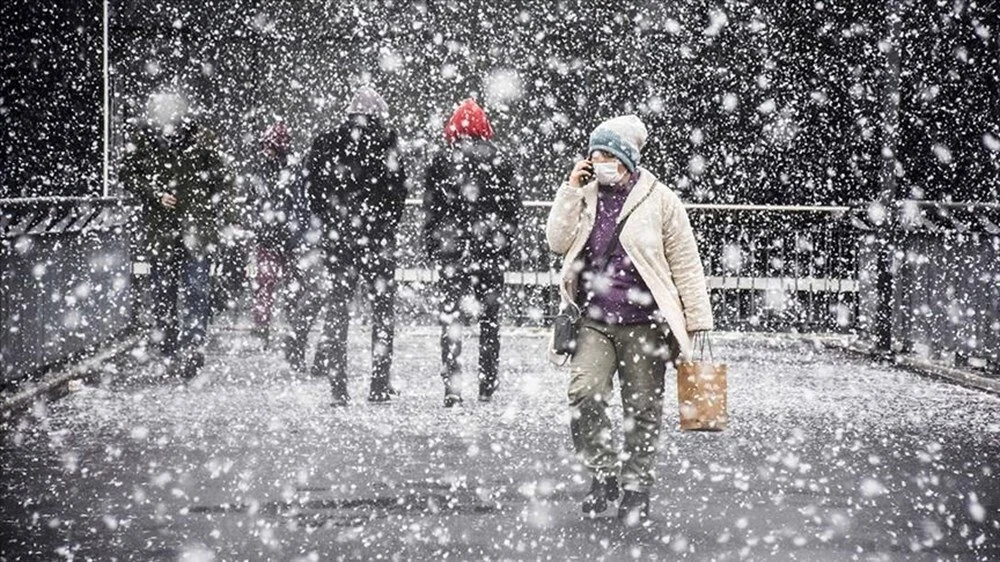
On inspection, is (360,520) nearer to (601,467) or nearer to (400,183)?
(601,467)

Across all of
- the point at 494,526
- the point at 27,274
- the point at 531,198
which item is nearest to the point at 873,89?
the point at 531,198

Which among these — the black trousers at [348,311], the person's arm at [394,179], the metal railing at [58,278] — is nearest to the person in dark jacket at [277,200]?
the metal railing at [58,278]

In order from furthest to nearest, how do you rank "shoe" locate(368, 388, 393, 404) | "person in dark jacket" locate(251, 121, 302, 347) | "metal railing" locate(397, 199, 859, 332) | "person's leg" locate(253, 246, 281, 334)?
"metal railing" locate(397, 199, 859, 332)
"person's leg" locate(253, 246, 281, 334)
"person in dark jacket" locate(251, 121, 302, 347)
"shoe" locate(368, 388, 393, 404)

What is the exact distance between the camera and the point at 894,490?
7055 millimetres

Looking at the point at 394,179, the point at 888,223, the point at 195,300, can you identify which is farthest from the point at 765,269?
the point at 394,179

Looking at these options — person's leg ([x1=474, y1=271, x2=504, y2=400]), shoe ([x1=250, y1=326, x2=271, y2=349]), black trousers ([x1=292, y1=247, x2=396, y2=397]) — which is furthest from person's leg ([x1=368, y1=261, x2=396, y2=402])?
shoe ([x1=250, y1=326, x2=271, y2=349])

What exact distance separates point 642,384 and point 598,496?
0.56m

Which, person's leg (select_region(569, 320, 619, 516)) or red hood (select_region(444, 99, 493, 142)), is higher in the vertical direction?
red hood (select_region(444, 99, 493, 142))

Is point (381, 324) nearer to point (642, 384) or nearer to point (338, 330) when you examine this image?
point (338, 330)

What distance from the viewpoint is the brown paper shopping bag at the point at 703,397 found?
625 centimetres

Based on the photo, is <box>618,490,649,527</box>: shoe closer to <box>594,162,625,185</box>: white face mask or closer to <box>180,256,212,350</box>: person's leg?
<box>594,162,625,185</box>: white face mask

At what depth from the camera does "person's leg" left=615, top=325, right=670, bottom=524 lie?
6.44 meters

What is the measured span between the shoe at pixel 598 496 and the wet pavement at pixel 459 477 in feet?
0.29

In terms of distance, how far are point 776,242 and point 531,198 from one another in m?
3.34
